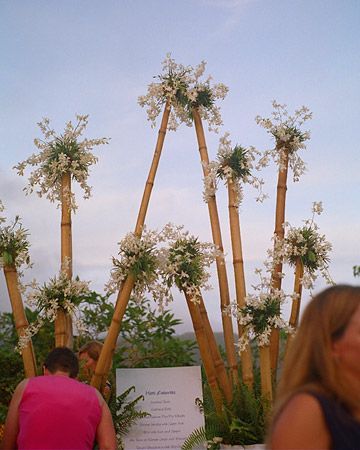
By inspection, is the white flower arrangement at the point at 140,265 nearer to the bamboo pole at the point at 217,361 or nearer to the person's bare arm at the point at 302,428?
the bamboo pole at the point at 217,361

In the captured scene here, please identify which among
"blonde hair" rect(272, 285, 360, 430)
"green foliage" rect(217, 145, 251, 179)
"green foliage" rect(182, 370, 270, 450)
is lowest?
"green foliage" rect(182, 370, 270, 450)

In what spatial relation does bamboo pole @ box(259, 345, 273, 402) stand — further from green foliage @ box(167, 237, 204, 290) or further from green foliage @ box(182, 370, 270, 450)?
green foliage @ box(167, 237, 204, 290)

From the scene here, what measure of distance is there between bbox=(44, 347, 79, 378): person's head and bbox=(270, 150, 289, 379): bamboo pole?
3133 millimetres

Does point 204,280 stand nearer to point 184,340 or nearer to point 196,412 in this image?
point 196,412

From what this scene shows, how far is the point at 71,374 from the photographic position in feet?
12.7

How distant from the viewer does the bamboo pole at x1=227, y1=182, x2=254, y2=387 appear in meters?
6.57

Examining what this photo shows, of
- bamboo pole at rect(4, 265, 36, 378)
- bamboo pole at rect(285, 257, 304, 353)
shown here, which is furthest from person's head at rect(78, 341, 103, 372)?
bamboo pole at rect(285, 257, 304, 353)

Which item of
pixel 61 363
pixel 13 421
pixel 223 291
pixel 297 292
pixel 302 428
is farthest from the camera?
pixel 223 291

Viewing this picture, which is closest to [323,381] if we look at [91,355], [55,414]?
[55,414]

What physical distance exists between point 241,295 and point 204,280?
25.2 inches

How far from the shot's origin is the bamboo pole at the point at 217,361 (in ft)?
21.2

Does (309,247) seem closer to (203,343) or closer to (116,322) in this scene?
(203,343)

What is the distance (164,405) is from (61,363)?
8.94 feet

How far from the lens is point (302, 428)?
1.61m
